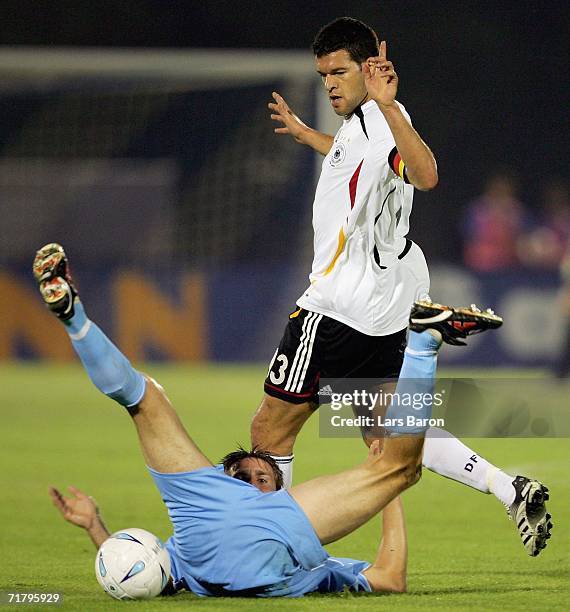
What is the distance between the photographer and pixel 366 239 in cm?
641

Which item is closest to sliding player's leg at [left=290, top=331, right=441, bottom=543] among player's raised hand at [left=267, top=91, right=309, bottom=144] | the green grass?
the green grass

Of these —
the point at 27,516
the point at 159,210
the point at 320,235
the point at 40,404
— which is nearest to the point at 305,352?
the point at 320,235

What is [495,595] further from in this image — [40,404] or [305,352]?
[40,404]

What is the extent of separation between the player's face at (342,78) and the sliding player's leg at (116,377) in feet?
5.59

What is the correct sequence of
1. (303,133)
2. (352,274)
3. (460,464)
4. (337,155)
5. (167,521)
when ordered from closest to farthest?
(460,464), (352,274), (337,155), (303,133), (167,521)

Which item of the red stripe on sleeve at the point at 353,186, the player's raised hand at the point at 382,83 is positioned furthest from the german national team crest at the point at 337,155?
the player's raised hand at the point at 382,83

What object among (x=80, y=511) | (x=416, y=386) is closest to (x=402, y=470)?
(x=416, y=386)

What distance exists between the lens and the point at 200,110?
69.3 feet

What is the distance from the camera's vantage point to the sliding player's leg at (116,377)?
517 cm

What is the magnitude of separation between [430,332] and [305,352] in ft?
3.84

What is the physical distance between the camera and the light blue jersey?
5.37 metres

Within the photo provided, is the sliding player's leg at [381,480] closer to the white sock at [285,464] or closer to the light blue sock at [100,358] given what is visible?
the light blue sock at [100,358]

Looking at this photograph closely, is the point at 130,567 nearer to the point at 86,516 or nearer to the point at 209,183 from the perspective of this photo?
the point at 86,516

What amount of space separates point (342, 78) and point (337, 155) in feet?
1.18
